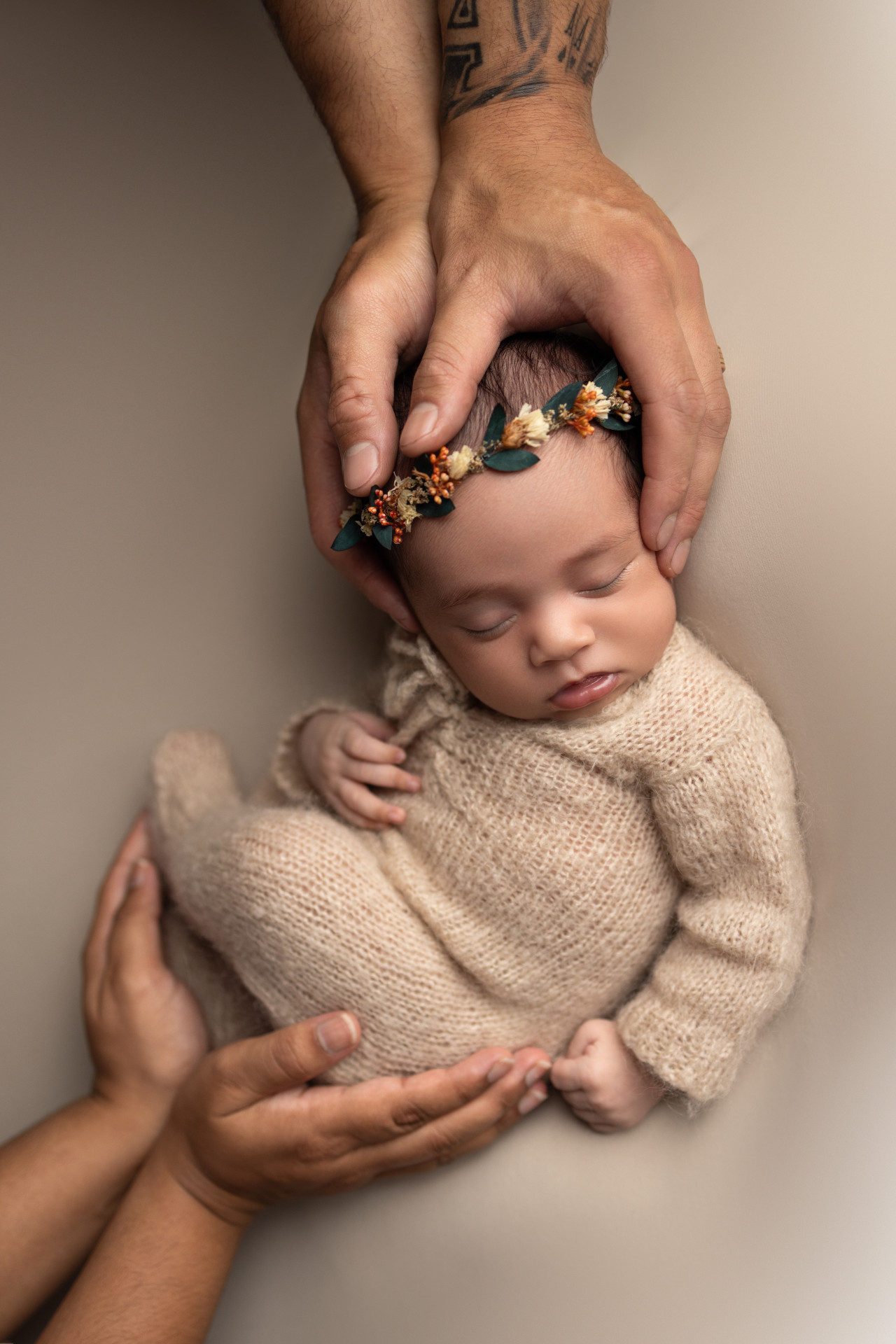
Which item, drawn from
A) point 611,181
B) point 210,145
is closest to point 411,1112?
point 611,181

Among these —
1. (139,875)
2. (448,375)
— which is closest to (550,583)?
(448,375)

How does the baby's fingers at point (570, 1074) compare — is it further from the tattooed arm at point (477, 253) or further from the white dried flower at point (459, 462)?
the white dried flower at point (459, 462)

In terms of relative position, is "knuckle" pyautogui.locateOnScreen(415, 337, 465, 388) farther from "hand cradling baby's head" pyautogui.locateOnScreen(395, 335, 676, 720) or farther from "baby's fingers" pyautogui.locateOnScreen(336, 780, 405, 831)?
"baby's fingers" pyautogui.locateOnScreen(336, 780, 405, 831)

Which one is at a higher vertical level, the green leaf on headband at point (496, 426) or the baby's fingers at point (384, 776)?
the green leaf on headband at point (496, 426)

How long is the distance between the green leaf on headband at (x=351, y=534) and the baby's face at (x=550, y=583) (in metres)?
0.07

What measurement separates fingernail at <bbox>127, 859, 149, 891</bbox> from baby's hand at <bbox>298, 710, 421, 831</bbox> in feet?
1.09

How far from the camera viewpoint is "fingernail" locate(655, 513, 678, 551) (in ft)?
3.18

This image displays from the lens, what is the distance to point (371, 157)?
3.75ft

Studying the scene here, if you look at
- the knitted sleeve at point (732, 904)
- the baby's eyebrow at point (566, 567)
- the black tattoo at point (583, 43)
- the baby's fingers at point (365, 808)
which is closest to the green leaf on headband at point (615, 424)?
the baby's eyebrow at point (566, 567)

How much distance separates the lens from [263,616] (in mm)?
1505

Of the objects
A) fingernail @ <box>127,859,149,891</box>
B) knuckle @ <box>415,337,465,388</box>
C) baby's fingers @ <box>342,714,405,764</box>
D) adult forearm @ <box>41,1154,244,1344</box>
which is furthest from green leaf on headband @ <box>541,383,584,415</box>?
adult forearm @ <box>41,1154,244,1344</box>

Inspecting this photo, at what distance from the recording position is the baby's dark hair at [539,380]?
0.95 meters

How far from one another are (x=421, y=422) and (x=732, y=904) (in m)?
0.61

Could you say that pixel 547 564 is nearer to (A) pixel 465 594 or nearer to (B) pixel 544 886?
(A) pixel 465 594
